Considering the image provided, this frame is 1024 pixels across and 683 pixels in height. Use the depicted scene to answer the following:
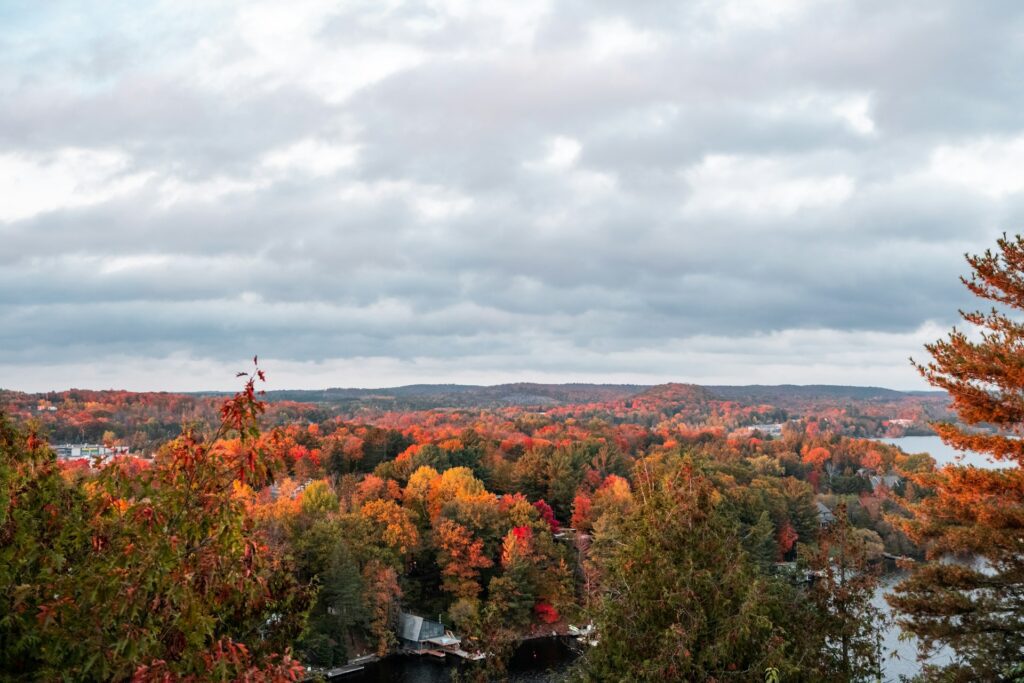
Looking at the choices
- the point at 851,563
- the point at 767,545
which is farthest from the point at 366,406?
the point at 851,563

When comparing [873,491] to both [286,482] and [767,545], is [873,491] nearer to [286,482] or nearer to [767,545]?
[767,545]

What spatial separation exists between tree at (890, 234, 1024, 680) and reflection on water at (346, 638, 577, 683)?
73.7ft

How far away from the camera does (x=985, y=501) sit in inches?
602

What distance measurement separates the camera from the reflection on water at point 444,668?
36.1m

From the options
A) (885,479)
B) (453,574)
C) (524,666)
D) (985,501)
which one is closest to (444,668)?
(524,666)

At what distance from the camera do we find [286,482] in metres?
53.6

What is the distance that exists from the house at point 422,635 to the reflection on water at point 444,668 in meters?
0.92

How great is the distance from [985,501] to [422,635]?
105 ft

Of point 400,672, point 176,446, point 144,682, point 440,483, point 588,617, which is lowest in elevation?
A: point 400,672

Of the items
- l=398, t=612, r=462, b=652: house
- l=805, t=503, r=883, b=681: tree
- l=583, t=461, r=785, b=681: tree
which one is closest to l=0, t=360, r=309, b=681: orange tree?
l=583, t=461, r=785, b=681: tree

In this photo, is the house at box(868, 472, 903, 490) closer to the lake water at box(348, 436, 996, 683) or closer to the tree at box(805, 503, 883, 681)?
the lake water at box(348, 436, 996, 683)

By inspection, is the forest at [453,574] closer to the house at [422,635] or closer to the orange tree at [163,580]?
the orange tree at [163,580]

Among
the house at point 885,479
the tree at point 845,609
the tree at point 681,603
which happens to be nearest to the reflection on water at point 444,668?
the tree at point 845,609

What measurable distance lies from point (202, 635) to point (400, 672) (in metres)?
35.8
